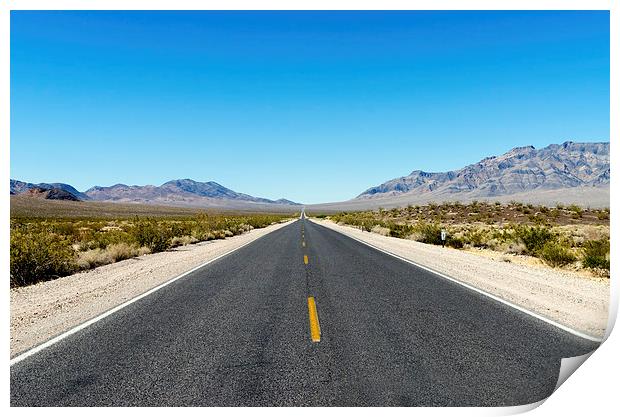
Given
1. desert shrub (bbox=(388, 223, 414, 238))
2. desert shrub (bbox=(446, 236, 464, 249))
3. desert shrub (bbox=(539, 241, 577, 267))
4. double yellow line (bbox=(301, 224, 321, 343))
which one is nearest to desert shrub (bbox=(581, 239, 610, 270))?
desert shrub (bbox=(539, 241, 577, 267))

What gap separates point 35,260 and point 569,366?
13.5 metres

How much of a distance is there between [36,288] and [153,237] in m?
11.6

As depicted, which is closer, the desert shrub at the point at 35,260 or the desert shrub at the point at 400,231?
Answer: the desert shrub at the point at 35,260

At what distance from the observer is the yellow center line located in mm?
6393

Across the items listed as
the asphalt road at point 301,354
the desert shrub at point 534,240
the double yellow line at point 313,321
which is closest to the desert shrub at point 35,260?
the asphalt road at point 301,354

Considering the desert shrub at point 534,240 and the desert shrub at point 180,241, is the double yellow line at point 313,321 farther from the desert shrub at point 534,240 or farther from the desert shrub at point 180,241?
the desert shrub at point 180,241

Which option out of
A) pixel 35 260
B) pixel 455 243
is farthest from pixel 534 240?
pixel 35 260

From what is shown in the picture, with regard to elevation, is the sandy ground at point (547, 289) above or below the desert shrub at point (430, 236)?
below

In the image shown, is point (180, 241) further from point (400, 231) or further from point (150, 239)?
point (400, 231)

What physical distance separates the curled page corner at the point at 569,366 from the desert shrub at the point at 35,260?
1290 cm

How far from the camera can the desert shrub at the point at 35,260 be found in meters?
12.4

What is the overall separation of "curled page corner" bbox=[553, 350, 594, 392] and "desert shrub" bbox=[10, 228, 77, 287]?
12.9 meters
